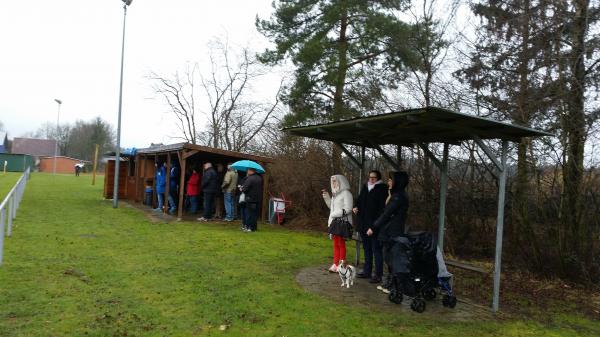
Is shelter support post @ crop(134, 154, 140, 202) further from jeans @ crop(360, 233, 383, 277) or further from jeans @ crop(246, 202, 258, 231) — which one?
jeans @ crop(360, 233, 383, 277)

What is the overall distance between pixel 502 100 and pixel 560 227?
2.72m

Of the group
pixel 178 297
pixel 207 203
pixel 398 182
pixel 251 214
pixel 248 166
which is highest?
pixel 248 166

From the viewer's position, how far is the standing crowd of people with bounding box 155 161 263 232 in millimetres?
12602

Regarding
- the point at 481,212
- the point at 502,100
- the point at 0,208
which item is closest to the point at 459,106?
the point at 502,100

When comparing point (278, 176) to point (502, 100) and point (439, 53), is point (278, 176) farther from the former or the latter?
point (502, 100)

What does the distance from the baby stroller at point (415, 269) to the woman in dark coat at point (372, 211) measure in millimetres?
946

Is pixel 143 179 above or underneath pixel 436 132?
underneath

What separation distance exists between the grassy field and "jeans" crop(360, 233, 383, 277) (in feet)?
4.28

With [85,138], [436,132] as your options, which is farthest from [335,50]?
[85,138]

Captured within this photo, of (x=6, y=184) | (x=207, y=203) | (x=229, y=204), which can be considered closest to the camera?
(x=207, y=203)

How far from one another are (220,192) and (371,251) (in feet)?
28.9

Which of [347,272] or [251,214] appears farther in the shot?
[251,214]

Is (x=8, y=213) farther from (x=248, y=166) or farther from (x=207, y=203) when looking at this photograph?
(x=248, y=166)

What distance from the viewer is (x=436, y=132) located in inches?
283
